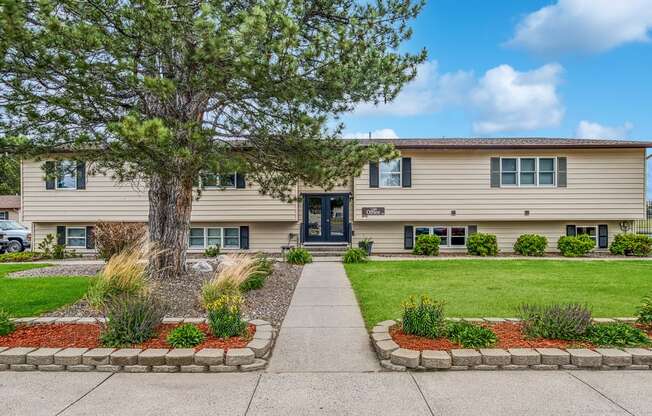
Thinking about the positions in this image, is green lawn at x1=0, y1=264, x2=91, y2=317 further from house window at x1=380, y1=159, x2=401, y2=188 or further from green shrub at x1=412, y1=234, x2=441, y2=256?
green shrub at x1=412, y1=234, x2=441, y2=256

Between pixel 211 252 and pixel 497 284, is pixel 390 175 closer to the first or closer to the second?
pixel 497 284

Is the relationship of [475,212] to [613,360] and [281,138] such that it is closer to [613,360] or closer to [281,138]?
[281,138]

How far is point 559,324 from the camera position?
4664 millimetres

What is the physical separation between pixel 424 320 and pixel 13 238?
2213cm

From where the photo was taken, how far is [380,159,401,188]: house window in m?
15.4

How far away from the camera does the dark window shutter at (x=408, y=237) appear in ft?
52.0

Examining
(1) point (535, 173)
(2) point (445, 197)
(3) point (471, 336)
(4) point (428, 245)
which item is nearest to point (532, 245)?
(1) point (535, 173)

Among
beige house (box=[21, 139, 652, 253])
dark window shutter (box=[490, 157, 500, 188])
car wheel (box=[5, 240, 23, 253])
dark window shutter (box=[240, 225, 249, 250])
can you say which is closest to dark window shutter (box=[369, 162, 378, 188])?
beige house (box=[21, 139, 652, 253])

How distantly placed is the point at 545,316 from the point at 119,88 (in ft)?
21.7

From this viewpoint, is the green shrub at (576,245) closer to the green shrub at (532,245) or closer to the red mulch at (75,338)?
the green shrub at (532,245)

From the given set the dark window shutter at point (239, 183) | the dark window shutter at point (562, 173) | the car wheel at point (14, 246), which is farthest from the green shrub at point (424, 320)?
the car wheel at point (14, 246)

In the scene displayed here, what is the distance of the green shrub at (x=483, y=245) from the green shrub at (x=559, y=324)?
1020 cm

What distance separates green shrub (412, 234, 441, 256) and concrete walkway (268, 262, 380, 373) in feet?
23.5

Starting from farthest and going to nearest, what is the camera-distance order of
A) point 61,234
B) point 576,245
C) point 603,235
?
point 61,234 → point 603,235 → point 576,245
